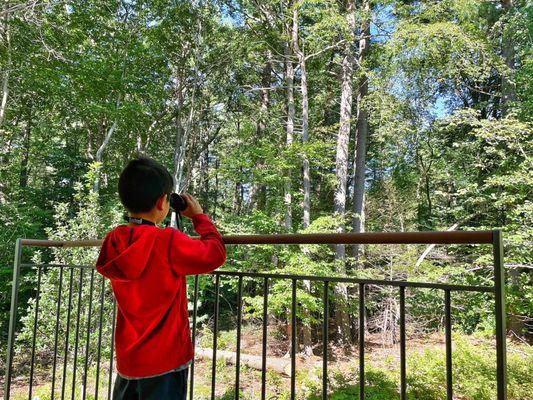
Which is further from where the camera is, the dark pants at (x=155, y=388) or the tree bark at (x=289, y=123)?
the tree bark at (x=289, y=123)

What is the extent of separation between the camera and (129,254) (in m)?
1.14

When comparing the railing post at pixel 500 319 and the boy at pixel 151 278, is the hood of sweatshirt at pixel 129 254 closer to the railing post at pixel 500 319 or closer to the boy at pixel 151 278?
the boy at pixel 151 278

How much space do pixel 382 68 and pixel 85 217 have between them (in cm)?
834

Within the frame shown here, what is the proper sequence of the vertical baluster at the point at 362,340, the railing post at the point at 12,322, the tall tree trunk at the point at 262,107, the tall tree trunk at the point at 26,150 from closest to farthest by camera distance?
the vertical baluster at the point at 362,340 → the railing post at the point at 12,322 → the tall tree trunk at the point at 262,107 → the tall tree trunk at the point at 26,150

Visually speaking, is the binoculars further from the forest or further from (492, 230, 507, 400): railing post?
the forest

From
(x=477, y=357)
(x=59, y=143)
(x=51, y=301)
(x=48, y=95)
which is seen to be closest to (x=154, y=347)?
(x=477, y=357)

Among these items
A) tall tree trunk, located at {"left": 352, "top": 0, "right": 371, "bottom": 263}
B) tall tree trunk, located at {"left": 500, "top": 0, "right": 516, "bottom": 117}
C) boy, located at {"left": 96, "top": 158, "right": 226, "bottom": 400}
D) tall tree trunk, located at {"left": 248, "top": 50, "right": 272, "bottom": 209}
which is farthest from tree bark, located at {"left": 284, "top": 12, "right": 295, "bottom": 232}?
boy, located at {"left": 96, "top": 158, "right": 226, "bottom": 400}

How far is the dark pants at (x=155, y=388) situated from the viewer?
46.8 inches

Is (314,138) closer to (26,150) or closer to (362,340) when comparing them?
(26,150)

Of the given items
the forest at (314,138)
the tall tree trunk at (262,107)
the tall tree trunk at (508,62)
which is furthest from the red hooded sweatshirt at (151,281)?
the tall tree trunk at (262,107)

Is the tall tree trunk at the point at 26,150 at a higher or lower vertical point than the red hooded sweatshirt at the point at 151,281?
higher

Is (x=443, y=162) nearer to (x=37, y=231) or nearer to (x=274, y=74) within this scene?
(x=274, y=74)

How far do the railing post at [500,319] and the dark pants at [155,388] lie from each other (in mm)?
958

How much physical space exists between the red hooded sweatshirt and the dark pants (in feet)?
0.10
